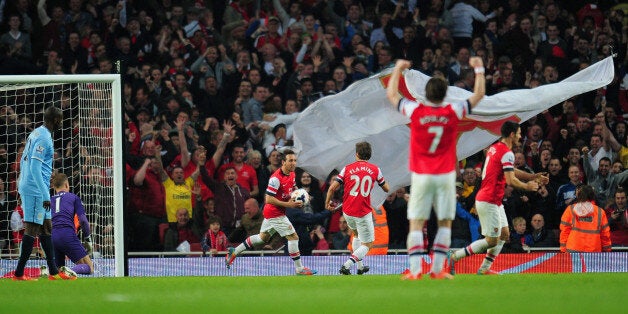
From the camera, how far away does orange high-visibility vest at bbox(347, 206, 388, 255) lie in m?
17.2

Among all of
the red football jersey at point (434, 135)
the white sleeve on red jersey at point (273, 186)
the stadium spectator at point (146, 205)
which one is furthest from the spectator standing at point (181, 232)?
the red football jersey at point (434, 135)

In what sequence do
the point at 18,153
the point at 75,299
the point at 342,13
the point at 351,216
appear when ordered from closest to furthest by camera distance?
the point at 75,299 → the point at 351,216 → the point at 18,153 → the point at 342,13

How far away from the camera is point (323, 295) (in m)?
9.91

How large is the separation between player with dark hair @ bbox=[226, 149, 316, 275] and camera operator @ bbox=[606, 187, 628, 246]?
548 cm

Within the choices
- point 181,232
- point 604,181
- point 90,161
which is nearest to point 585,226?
point 604,181

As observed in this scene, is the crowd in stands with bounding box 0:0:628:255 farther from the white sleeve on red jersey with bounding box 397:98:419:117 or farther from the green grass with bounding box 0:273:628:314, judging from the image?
the white sleeve on red jersey with bounding box 397:98:419:117

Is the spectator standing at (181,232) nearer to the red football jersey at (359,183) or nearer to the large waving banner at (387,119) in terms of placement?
the large waving banner at (387,119)

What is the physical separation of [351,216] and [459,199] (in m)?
3.26

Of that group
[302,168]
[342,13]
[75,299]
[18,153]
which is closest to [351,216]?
[302,168]

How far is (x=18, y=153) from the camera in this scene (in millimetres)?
16438

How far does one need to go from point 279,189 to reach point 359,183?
1344 millimetres

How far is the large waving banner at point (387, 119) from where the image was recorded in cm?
1711

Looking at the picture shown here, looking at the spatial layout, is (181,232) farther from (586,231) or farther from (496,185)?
(586,231)

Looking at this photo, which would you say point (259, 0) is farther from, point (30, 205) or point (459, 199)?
point (30, 205)
